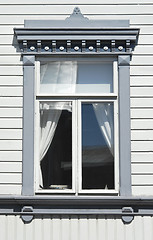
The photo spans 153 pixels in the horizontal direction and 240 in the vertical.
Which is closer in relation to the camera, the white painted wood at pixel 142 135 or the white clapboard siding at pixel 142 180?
the white clapboard siding at pixel 142 180

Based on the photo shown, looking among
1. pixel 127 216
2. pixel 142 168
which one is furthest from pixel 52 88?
pixel 127 216

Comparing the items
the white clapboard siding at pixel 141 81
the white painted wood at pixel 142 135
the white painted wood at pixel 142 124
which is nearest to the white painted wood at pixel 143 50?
the white clapboard siding at pixel 141 81

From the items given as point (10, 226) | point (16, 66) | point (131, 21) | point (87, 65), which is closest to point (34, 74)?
point (16, 66)

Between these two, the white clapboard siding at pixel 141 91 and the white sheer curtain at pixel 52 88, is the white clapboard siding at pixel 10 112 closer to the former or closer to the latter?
the white sheer curtain at pixel 52 88

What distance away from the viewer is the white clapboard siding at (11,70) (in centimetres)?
794

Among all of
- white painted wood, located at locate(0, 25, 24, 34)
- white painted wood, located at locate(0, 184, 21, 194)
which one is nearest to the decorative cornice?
white painted wood, located at locate(0, 25, 24, 34)

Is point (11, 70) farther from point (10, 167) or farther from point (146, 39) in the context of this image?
point (146, 39)

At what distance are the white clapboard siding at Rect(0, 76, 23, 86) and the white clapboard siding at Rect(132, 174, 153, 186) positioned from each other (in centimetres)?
219

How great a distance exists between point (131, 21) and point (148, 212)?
2857 mm

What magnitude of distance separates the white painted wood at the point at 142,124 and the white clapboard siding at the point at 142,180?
704 millimetres

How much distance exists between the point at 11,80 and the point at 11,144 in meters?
0.96

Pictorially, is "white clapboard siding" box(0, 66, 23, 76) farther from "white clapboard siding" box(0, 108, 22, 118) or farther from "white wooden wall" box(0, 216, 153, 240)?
"white wooden wall" box(0, 216, 153, 240)

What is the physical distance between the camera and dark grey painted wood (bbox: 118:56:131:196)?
24.9 feet

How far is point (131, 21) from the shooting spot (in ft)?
26.3
